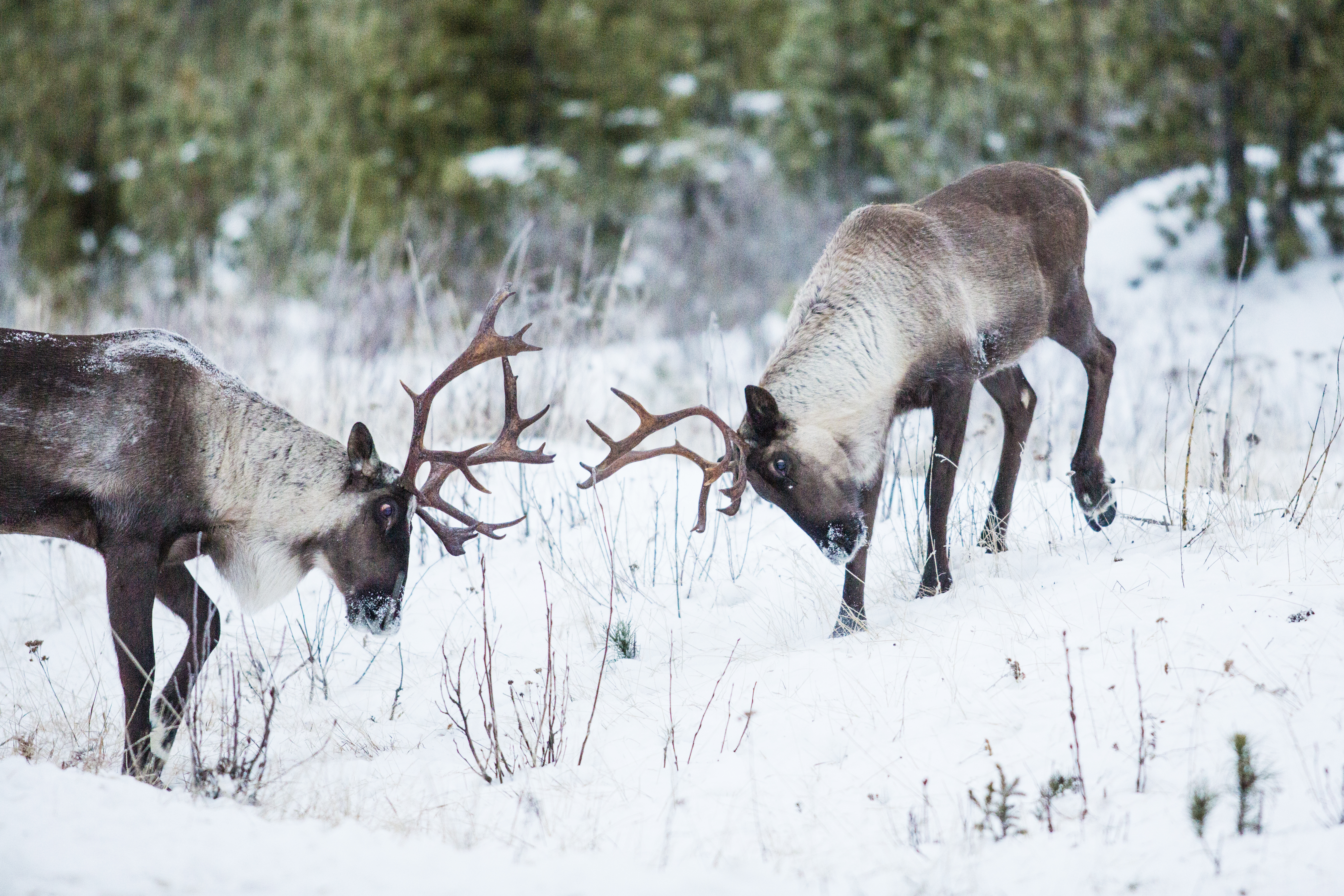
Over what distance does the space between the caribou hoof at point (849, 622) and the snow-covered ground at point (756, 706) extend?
0.07 m

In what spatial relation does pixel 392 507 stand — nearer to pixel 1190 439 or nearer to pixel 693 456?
pixel 693 456

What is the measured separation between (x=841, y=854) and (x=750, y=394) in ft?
Result: 6.13

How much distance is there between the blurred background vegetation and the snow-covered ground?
18.9 feet

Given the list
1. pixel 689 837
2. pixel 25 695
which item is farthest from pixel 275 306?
pixel 689 837

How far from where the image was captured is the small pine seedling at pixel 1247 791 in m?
3.13

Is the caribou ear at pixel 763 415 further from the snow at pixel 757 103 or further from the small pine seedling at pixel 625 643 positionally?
the snow at pixel 757 103

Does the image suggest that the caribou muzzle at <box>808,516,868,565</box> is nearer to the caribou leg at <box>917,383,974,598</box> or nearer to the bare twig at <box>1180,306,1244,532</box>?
the caribou leg at <box>917,383,974,598</box>

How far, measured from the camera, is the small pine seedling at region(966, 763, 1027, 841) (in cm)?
335

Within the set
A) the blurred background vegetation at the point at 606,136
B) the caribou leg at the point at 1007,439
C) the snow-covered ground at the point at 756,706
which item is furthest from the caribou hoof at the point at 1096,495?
the blurred background vegetation at the point at 606,136

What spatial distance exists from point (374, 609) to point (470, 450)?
765mm

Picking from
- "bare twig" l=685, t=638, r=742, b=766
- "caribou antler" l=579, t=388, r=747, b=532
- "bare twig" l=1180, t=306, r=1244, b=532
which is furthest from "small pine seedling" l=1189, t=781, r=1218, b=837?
"caribou antler" l=579, t=388, r=747, b=532

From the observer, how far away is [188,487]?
4.52m

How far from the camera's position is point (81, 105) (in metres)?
18.7

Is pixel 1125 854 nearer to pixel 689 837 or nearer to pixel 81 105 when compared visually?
pixel 689 837
